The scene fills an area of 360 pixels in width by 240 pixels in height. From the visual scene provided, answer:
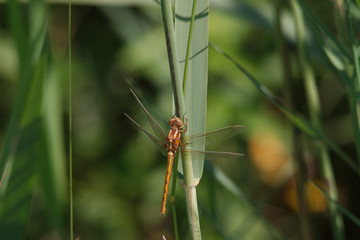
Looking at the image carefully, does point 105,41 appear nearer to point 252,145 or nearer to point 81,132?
point 81,132

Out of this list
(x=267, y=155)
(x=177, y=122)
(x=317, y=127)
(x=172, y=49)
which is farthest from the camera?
(x=267, y=155)

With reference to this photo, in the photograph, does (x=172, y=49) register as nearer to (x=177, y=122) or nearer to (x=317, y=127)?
(x=177, y=122)

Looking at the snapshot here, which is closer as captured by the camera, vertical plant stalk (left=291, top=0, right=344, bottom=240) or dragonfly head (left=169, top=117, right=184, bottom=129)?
dragonfly head (left=169, top=117, right=184, bottom=129)

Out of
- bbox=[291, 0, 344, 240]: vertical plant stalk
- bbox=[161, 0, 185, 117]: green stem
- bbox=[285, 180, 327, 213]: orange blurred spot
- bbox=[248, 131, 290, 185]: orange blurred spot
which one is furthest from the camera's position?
bbox=[248, 131, 290, 185]: orange blurred spot

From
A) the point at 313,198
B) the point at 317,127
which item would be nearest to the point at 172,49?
the point at 317,127

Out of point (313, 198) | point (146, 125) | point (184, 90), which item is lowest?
point (313, 198)

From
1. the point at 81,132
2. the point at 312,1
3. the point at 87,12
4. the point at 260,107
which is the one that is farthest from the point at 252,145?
the point at 87,12

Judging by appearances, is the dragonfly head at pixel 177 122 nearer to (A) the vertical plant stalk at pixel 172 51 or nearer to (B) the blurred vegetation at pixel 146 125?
(A) the vertical plant stalk at pixel 172 51

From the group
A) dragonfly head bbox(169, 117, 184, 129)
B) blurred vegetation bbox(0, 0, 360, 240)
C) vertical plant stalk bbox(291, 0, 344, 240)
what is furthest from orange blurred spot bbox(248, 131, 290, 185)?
dragonfly head bbox(169, 117, 184, 129)

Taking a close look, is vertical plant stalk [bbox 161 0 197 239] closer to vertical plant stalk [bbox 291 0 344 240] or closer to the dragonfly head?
the dragonfly head

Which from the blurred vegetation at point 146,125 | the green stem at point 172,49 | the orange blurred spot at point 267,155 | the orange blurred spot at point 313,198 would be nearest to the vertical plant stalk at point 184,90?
the green stem at point 172,49

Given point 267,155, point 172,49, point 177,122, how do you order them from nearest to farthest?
point 172,49 → point 177,122 → point 267,155
